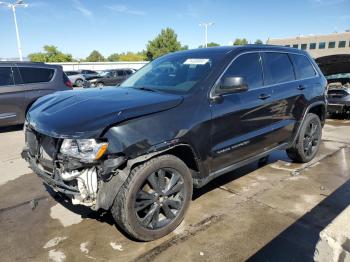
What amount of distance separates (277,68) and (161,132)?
96.2 inches

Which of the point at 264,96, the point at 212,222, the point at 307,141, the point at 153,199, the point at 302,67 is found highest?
the point at 302,67

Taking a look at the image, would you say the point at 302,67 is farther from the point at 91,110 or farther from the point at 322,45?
the point at 322,45

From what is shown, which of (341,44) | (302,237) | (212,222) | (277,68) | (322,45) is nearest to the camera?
(302,237)

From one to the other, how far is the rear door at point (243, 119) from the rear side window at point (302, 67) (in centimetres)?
109

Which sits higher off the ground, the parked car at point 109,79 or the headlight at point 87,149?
the headlight at point 87,149

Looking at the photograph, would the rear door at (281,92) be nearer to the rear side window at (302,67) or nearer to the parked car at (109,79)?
the rear side window at (302,67)

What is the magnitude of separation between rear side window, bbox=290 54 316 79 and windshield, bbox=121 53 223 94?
5.95ft

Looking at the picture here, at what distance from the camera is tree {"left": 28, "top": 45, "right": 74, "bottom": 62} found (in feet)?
285

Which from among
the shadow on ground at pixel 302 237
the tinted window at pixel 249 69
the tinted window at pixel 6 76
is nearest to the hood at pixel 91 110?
the tinted window at pixel 249 69

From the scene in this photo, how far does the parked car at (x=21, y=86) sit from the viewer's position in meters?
7.89

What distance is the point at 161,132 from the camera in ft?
9.35

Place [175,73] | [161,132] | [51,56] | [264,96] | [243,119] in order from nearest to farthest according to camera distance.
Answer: [161,132] < [243,119] < [175,73] < [264,96] < [51,56]

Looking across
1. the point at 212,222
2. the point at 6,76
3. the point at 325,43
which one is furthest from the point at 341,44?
the point at 212,222

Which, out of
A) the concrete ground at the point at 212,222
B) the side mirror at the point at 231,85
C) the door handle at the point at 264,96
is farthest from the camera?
the door handle at the point at 264,96
